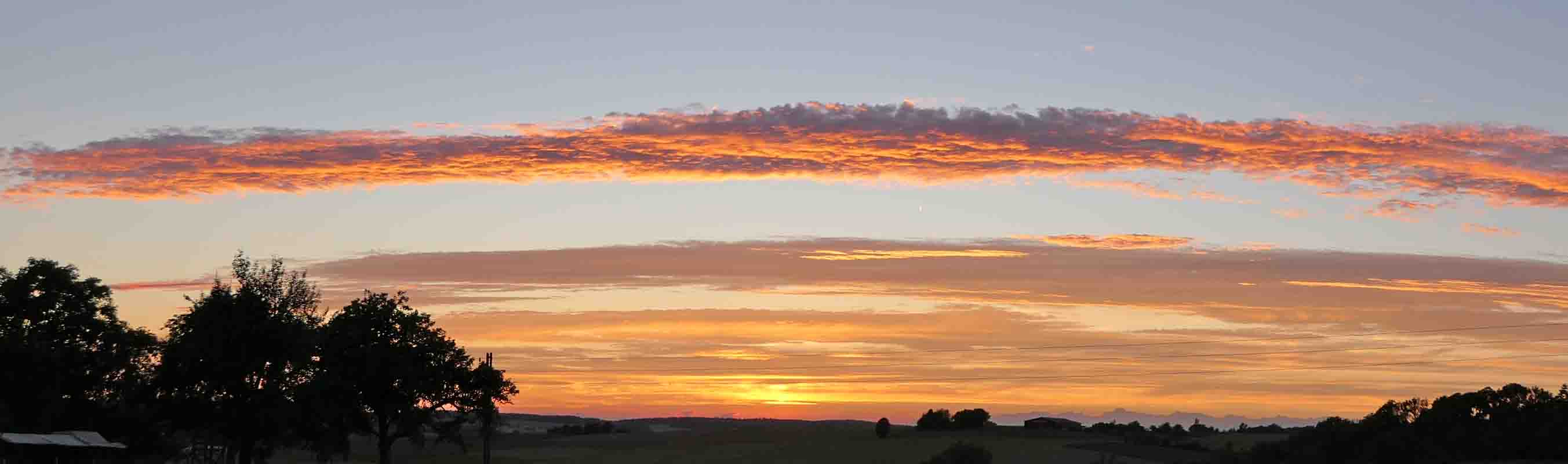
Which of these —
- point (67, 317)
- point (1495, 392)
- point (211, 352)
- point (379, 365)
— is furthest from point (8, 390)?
point (1495, 392)

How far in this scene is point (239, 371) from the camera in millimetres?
71750

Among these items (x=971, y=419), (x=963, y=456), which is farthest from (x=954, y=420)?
(x=963, y=456)

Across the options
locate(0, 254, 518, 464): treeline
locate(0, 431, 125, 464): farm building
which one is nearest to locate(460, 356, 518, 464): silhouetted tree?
locate(0, 254, 518, 464): treeline

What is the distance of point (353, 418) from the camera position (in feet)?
261

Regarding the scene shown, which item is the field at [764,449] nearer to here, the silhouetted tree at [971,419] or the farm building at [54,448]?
the silhouetted tree at [971,419]

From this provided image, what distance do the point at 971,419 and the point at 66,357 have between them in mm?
106107

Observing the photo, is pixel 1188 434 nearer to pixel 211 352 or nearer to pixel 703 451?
pixel 703 451

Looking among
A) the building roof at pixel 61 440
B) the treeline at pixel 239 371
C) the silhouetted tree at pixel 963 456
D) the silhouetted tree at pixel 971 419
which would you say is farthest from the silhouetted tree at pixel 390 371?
the silhouetted tree at pixel 971 419

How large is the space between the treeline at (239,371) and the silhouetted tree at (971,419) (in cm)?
8881

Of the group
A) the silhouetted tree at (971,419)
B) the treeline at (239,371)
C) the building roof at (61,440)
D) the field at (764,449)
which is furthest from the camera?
the silhouetted tree at (971,419)

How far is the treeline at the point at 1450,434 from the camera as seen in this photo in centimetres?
9888

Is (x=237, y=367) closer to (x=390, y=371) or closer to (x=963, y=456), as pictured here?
(x=390, y=371)

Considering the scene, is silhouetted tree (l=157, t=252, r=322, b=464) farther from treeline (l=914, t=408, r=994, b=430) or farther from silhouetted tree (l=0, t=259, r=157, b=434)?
treeline (l=914, t=408, r=994, b=430)

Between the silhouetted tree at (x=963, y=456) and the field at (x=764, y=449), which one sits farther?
the field at (x=764, y=449)
